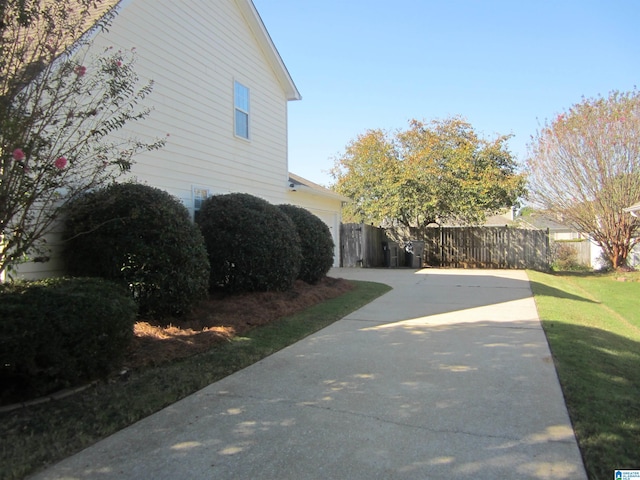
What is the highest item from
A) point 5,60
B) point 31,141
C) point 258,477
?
point 5,60

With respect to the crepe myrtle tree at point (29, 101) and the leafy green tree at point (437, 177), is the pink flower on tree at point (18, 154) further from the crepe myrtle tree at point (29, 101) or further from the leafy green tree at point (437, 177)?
the leafy green tree at point (437, 177)

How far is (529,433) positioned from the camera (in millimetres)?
3402

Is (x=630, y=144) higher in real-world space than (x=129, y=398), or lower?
higher

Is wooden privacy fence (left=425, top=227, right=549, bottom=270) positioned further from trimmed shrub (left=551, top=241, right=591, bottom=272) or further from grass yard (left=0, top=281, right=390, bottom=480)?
grass yard (left=0, top=281, right=390, bottom=480)

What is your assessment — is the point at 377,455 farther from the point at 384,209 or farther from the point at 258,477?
the point at 384,209

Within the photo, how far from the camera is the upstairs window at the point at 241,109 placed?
11195mm

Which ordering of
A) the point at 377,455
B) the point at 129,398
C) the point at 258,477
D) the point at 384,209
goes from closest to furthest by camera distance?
the point at 258,477, the point at 377,455, the point at 129,398, the point at 384,209

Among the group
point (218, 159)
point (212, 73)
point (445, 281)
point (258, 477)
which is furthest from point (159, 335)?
point (445, 281)

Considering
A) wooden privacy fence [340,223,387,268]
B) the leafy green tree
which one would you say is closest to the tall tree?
the leafy green tree

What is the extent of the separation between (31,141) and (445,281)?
12002 mm

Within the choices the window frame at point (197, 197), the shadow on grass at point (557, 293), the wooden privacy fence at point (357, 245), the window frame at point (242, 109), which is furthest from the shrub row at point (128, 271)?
the wooden privacy fence at point (357, 245)

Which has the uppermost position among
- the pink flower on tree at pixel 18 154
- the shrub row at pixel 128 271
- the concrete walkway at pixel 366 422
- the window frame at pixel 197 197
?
the window frame at pixel 197 197

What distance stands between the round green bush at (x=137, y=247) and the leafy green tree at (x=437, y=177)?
14.7 metres

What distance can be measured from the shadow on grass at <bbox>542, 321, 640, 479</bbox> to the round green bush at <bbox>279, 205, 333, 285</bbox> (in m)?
5.45
